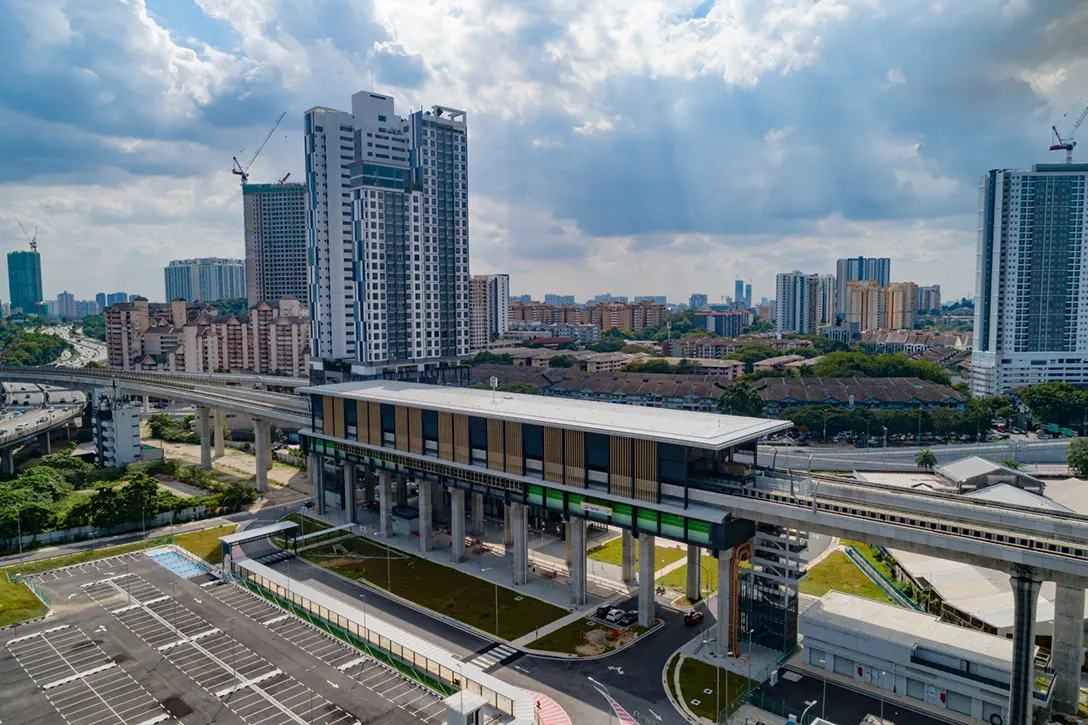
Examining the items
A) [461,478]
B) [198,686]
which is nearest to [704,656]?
[461,478]

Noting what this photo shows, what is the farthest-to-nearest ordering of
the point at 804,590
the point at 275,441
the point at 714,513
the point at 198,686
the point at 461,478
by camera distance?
1. the point at 275,441
2. the point at 461,478
3. the point at 804,590
4. the point at 714,513
5. the point at 198,686

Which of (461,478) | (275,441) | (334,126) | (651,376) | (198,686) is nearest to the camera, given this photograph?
(198,686)

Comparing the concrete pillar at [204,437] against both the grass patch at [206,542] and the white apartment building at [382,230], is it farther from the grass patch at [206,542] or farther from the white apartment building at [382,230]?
the grass patch at [206,542]

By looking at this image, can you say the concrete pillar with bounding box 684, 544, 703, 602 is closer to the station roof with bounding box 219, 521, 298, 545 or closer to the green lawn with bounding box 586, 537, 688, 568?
the green lawn with bounding box 586, 537, 688, 568

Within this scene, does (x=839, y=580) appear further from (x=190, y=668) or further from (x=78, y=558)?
(x=78, y=558)

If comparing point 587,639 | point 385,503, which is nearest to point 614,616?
point 587,639

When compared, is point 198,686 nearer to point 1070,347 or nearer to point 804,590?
point 804,590
